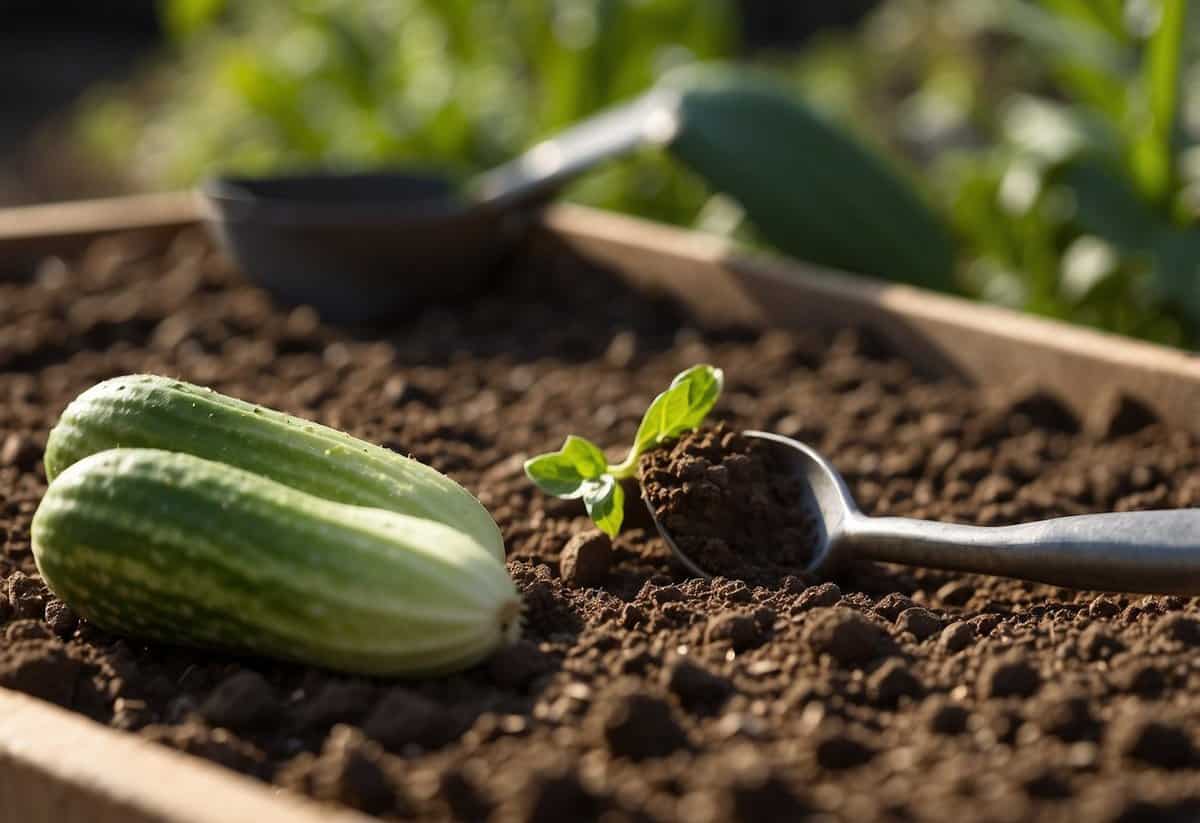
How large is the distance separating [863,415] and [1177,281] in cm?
104

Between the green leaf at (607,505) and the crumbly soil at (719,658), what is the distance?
0.06 metres

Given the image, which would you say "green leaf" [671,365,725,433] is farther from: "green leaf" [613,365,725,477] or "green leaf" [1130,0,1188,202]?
"green leaf" [1130,0,1188,202]

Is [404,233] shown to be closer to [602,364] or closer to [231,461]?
→ [602,364]

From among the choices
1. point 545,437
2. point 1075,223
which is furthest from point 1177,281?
point 545,437

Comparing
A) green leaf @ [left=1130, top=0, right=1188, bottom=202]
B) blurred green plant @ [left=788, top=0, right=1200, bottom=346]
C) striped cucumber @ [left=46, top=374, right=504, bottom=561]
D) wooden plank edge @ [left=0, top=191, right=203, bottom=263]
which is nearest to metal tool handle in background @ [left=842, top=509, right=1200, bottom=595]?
striped cucumber @ [left=46, top=374, right=504, bottom=561]

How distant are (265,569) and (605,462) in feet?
1.94

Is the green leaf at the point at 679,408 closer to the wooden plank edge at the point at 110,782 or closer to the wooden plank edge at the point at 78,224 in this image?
the wooden plank edge at the point at 110,782

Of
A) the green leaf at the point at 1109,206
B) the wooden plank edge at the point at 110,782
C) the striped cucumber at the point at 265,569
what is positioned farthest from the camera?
the green leaf at the point at 1109,206

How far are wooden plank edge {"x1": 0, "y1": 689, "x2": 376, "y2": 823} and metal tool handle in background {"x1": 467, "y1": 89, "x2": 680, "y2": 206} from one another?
229 cm

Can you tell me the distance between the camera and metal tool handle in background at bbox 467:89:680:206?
3783 mm

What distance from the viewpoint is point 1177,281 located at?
3.56 meters

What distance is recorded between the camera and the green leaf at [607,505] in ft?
7.09

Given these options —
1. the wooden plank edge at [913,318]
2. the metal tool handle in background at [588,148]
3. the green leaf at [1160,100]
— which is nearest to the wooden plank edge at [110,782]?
the wooden plank edge at [913,318]

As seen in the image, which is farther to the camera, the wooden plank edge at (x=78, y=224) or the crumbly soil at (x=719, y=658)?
the wooden plank edge at (x=78, y=224)
